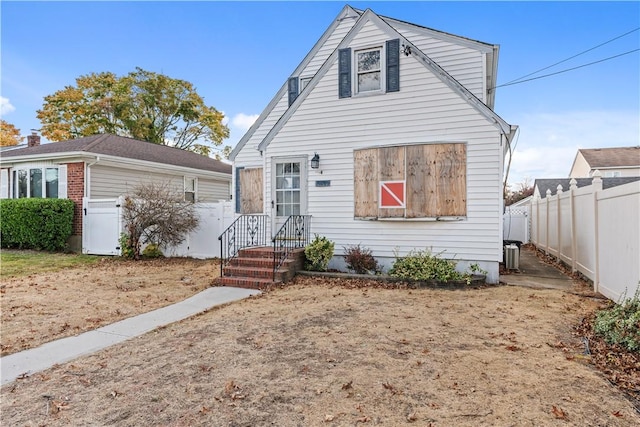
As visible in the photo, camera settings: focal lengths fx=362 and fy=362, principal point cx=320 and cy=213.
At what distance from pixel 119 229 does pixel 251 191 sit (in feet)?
15.5

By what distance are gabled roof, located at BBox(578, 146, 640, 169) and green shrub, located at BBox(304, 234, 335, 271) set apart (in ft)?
102

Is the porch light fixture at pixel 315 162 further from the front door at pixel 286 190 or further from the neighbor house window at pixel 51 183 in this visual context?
the neighbor house window at pixel 51 183

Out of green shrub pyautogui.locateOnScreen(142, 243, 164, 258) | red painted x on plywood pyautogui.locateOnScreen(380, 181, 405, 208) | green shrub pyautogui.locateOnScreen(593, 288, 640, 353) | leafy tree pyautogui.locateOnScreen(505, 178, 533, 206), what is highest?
leafy tree pyautogui.locateOnScreen(505, 178, 533, 206)

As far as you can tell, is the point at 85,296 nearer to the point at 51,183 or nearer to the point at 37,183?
the point at 51,183

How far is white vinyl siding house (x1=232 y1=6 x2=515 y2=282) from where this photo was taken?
25.6 feet

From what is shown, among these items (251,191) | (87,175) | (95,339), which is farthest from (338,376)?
(87,175)

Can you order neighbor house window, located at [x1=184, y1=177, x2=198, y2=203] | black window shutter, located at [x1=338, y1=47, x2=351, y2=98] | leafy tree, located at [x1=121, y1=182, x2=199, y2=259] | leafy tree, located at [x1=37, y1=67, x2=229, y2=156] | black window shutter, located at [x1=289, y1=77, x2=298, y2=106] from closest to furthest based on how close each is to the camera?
black window shutter, located at [x1=338, y1=47, x2=351, y2=98] → leafy tree, located at [x1=121, y1=182, x2=199, y2=259] → black window shutter, located at [x1=289, y1=77, x2=298, y2=106] → neighbor house window, located at [x1=184, y1=177, x2=198, y2=203] → leafy tree, located at [x1=37, y1=67, x2=229, y2=156]

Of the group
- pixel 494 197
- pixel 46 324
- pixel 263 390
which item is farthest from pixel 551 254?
pixel 46 324

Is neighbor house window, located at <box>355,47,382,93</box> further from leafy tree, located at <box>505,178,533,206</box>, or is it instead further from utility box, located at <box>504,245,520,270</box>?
leafy tree, located at <box>505,178,533,206</box>

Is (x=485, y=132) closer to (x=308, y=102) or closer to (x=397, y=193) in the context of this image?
(x=397, y=193)

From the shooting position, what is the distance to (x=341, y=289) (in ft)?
24.1

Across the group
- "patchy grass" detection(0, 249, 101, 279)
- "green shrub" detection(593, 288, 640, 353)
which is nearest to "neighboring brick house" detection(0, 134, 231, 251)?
→ "patchy grass" detection(0, 249, 101, 279)

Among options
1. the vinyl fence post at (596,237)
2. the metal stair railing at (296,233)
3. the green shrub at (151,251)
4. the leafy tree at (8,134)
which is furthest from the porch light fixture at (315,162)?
the leafy tree at (8,134)

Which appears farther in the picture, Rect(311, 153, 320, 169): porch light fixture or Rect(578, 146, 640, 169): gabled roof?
Rect(578, 146, 640, 169): gabled roof
